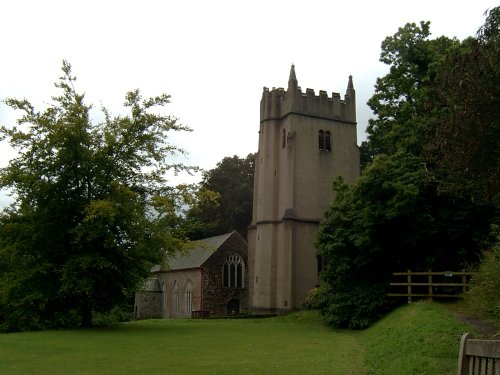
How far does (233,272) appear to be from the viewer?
4444cm

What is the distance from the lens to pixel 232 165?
58.4 m

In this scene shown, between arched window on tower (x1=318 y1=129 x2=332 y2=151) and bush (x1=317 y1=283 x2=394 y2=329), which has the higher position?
arched window on tower (x1=318 y1=129 x2=332 y2=151)

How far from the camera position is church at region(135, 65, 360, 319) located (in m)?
35.5

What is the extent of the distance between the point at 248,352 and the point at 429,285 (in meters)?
8.16

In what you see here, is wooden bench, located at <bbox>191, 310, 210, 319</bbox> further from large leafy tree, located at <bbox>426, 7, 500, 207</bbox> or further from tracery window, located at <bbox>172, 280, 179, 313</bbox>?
large leafy tree, located at <bbox>426, 7, 500, 207</bbox>

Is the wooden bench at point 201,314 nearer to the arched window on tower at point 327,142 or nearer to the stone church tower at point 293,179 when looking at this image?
the stone church tower at point 293,179

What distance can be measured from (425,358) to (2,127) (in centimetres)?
1677

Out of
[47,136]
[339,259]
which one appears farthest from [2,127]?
[339,259]

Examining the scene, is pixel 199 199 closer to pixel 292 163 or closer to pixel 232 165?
pixel 292 163

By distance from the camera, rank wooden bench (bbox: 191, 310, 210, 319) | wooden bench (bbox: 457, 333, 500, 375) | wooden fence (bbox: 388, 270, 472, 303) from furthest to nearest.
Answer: wooden bench (bbox: 191, 310, 210, 319) < wooden fence (bbox: 388, 270, 472, 303) < wooden bench (bbox: 457, 333, 500, 375)

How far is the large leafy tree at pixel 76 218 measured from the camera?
64.2 feet

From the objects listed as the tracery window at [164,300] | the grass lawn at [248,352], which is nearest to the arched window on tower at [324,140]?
the grass lawn at [248,352]

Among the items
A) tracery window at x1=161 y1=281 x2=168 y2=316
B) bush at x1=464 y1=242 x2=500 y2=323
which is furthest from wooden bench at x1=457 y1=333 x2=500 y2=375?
tracery window at x1=161 y1=281 x2=168 y2=316

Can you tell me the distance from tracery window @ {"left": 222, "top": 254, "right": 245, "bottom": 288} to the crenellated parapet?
12.2 metres
